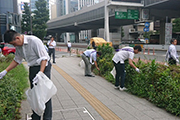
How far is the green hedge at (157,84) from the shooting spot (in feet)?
14.6

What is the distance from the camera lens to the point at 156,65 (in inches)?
210

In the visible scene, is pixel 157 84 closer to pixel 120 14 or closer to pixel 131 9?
pixel 120 14

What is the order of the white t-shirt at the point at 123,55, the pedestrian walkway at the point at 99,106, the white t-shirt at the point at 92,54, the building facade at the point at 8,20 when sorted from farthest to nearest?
the building facade at the point at 8,20, the white t-shirt at the point at 92,54, the white t-shirt at the point at 123,55, the pedestrian walkway at the point at 99,106

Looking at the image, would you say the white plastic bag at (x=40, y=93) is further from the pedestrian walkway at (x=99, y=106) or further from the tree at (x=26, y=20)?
the tree at (x=26, y=20)

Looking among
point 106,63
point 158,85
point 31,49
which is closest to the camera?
point 31,49

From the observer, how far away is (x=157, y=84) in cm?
499

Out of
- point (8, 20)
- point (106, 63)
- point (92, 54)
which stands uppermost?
point (8, 20)

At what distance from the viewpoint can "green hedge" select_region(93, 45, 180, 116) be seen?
444 cm

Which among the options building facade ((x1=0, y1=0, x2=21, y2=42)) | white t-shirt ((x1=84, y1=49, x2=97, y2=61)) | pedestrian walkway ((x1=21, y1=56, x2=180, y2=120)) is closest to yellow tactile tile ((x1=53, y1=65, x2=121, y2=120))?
pedestrian walkway ((x1=21, y1=56, x2=180, y2=120))

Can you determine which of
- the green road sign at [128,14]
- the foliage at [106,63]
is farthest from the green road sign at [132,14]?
the foliage at [106,63]

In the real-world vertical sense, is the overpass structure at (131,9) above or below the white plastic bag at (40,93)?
above

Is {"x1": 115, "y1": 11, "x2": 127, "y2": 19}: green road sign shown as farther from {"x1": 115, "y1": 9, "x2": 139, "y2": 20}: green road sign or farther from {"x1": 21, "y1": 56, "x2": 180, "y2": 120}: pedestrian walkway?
{"x1": 21, "y1": 56, "x2": 180, "y2": 120}: pedestrian walkway

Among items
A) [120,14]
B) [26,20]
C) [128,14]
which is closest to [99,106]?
[120,14]

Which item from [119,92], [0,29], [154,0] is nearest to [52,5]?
[0,29]
